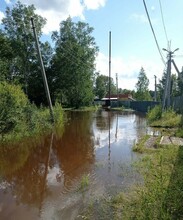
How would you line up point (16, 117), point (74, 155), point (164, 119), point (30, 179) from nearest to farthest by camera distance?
point (30, 179) < point (74, 155) < point (16, 117) < point (164, 119)

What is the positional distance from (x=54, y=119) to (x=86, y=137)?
5.09 metres

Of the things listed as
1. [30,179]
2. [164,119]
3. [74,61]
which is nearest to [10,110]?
[30,179]

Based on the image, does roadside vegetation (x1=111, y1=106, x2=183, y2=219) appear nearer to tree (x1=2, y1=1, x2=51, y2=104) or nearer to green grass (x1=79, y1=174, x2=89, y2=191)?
green grass (x1=79, y1=174, x2=89, y2=191)

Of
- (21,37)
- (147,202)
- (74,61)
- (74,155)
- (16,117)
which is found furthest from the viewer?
(74,61)

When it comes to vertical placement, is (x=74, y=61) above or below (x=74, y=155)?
above

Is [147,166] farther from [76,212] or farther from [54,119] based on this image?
[54,119]

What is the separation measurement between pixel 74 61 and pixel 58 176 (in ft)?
120

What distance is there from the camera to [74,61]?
42.8 meters

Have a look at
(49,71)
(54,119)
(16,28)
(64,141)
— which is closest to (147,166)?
(64,141)

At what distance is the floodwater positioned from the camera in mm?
5297

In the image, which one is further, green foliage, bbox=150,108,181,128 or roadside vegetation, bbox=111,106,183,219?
green foliage, bbox=150,108,181,128

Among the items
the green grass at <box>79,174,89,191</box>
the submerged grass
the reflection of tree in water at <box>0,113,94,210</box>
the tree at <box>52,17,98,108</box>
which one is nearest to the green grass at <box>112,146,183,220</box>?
the submerged grass

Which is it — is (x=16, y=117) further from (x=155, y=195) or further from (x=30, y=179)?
(x=155, y=195)

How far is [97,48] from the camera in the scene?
1799 inches
